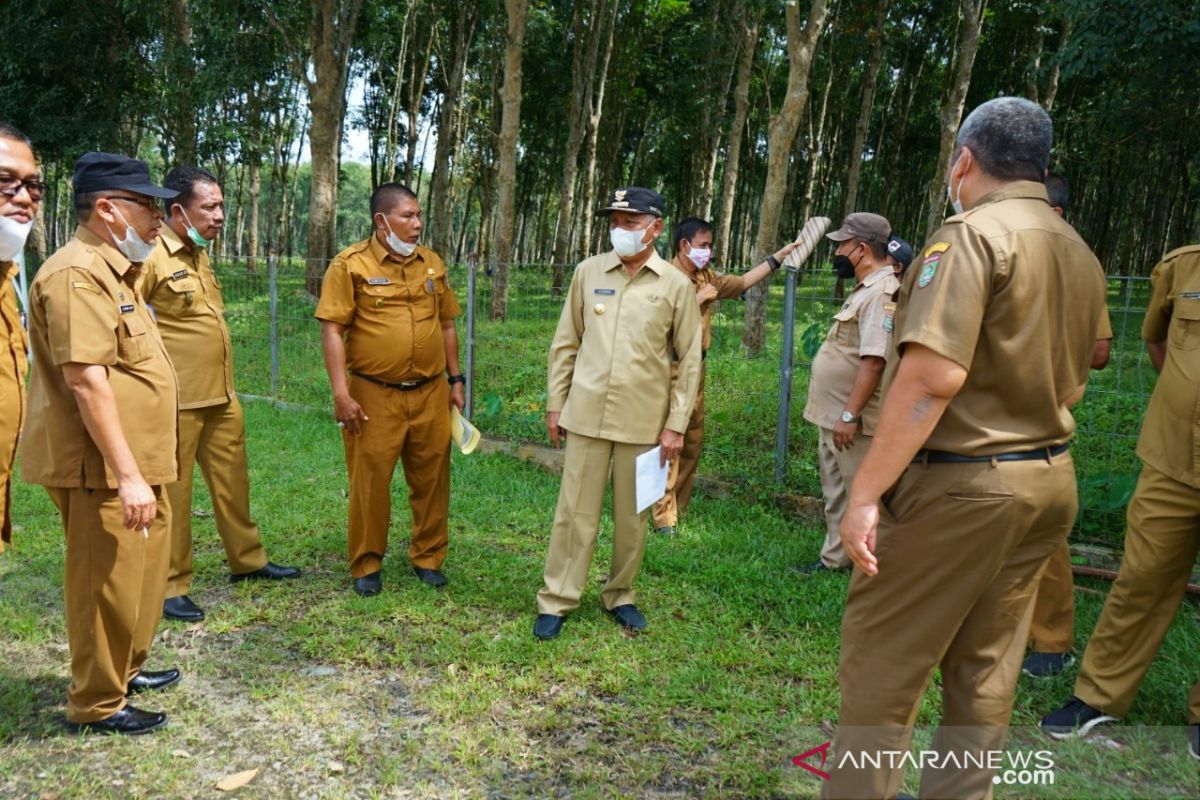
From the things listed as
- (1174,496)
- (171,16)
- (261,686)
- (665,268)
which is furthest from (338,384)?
(171,16)

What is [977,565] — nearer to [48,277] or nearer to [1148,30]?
[48,277]

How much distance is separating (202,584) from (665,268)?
9.85 feet

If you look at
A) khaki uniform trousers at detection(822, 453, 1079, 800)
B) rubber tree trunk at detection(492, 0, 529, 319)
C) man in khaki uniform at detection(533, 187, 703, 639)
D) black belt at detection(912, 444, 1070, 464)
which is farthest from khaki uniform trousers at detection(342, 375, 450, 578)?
rubber tree trunk at detection(492, 0, 529, 319)

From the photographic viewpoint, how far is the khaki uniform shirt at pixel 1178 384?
2.90 meters

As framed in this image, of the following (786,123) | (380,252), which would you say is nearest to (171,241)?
(380,252)

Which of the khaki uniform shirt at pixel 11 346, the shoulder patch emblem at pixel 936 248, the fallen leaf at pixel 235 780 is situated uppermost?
the shoulder patch emblem at pixel 936 248

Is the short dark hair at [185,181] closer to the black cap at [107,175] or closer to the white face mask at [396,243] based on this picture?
the white face mask at [396,243]

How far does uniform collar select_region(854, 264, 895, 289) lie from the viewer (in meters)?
4.22

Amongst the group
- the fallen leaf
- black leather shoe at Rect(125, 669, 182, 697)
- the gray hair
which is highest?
the gray hair

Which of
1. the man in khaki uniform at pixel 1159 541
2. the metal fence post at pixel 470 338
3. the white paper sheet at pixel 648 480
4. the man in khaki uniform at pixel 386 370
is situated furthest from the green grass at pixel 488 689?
the metal fence post at pixel 470 338

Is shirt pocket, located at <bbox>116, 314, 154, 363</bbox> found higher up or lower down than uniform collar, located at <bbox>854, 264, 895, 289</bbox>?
lower down

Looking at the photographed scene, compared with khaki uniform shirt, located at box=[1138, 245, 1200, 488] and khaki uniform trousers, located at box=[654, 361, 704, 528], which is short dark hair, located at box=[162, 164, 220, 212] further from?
khaki uniform shirt, located at box=[1138, 245, 1200, 488]

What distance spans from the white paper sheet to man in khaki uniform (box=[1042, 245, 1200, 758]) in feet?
5.81

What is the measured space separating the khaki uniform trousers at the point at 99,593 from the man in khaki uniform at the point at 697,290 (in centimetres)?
301
